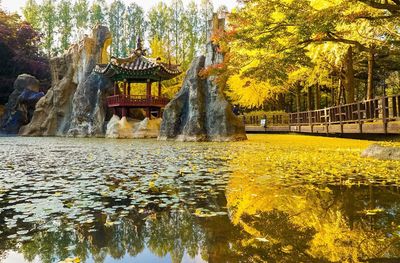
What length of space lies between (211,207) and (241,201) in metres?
0.47

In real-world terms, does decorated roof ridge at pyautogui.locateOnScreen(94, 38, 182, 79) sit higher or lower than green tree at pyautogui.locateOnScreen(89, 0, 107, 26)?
lower

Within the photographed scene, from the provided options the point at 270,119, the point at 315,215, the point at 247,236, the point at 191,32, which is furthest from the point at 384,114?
the point at 191,32

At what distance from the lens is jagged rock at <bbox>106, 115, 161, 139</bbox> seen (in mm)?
26500

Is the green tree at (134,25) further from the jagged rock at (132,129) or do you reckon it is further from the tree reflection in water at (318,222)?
the tree reflection in water at (318,222)

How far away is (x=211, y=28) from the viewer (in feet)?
69.6

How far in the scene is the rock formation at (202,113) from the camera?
64.3 ft

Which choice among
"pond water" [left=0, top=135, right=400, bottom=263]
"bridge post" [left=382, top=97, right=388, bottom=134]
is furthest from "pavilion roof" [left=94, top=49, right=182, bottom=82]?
"pond water" [left=0, top=135, right=400, bottom=263]

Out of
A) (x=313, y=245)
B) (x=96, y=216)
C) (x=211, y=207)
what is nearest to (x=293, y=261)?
(x=313, y=245)

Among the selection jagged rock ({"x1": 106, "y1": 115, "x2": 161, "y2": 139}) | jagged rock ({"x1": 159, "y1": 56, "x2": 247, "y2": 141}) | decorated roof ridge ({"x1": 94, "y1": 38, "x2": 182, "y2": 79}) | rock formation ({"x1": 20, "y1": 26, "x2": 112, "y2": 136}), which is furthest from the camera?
rock formation ({"x1": 20, "y1": 26, "x2": 112, "y2": 136})

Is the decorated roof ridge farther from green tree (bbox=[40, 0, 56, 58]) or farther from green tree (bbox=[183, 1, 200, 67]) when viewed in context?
green tree (bbox=[40, 0, 56, 58])

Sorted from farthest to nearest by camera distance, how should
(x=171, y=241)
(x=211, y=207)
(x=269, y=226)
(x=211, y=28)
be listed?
(x=211, y=28) → (x=211, y=207) → (x=269, y=226) → (x=171, y=241)

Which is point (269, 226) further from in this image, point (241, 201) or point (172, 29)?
point (172, 29)

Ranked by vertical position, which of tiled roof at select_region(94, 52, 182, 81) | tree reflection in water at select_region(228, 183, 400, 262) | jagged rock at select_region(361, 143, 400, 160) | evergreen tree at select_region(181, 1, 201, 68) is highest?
evergreen tree at select_region(181, 1, 201, 68)

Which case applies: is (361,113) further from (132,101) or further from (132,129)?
(132,101)
